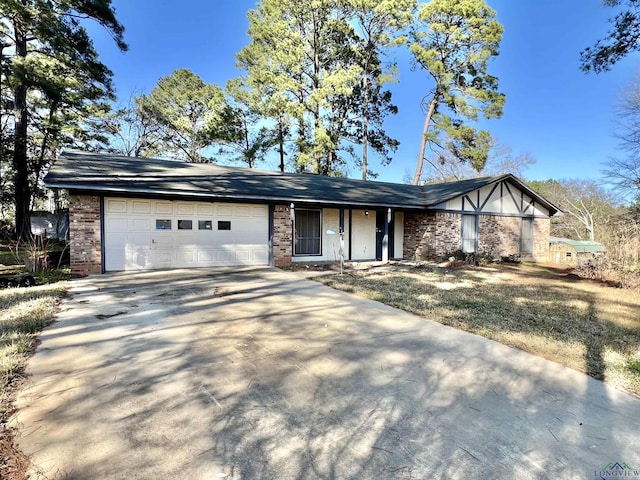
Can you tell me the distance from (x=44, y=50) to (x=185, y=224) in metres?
14.7

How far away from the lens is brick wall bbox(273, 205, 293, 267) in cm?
1148

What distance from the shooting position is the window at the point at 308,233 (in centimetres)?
1304

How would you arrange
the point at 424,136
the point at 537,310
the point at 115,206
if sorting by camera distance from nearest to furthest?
the point at 537,310 < the point at 115,206 < the point at 424,136

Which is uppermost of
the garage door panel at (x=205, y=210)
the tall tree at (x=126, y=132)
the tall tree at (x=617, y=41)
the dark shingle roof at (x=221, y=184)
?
the tall tree at (x=126, y=132)

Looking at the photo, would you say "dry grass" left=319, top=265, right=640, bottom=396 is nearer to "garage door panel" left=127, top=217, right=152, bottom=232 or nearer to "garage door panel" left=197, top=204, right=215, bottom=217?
"garage door panel" left=197, top=204, right=215, bottom=217

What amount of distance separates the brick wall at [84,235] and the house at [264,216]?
0.9 inches

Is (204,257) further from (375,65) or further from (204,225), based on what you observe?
(375,65)

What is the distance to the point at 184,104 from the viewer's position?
80.0 feet

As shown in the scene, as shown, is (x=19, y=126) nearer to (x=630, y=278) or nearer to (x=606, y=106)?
(x=630, y=278)

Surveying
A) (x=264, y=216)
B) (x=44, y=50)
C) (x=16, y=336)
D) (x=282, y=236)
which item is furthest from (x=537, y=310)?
(x=44, y=50)

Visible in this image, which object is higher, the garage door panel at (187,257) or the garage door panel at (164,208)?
the garage door panel at (164,208)

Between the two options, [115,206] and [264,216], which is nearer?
[115,206]

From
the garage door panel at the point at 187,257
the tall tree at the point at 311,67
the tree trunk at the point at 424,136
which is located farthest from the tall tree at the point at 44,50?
the tree trunk at the point at 424,136

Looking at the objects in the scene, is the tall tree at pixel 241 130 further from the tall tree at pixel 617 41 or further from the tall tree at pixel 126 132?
the tall tree at pixel 617 41
